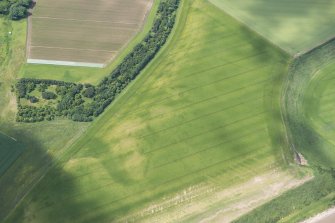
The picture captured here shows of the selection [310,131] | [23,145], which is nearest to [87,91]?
[23,145]

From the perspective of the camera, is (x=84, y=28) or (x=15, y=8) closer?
(x=84, y=28)

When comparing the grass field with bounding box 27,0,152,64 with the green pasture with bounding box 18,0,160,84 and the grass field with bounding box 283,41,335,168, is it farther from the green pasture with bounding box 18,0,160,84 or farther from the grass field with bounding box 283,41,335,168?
the grass field with bounding box 283,41,335,168

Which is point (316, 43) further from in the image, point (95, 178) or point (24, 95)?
point (24, 95)

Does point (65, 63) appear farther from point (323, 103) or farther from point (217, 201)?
point (323, 103)

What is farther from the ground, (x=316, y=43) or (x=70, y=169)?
(x=316, y=43)

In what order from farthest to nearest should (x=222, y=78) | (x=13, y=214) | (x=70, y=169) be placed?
(x=222, y=78) < (x=70, y=169) < (x=13, y=214)

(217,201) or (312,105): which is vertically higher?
(312,105)

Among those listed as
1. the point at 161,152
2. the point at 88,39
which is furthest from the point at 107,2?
the point at 161,152

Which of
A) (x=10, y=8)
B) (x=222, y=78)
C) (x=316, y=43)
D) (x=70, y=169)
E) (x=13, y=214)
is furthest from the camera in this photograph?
(x=10, y=8)
